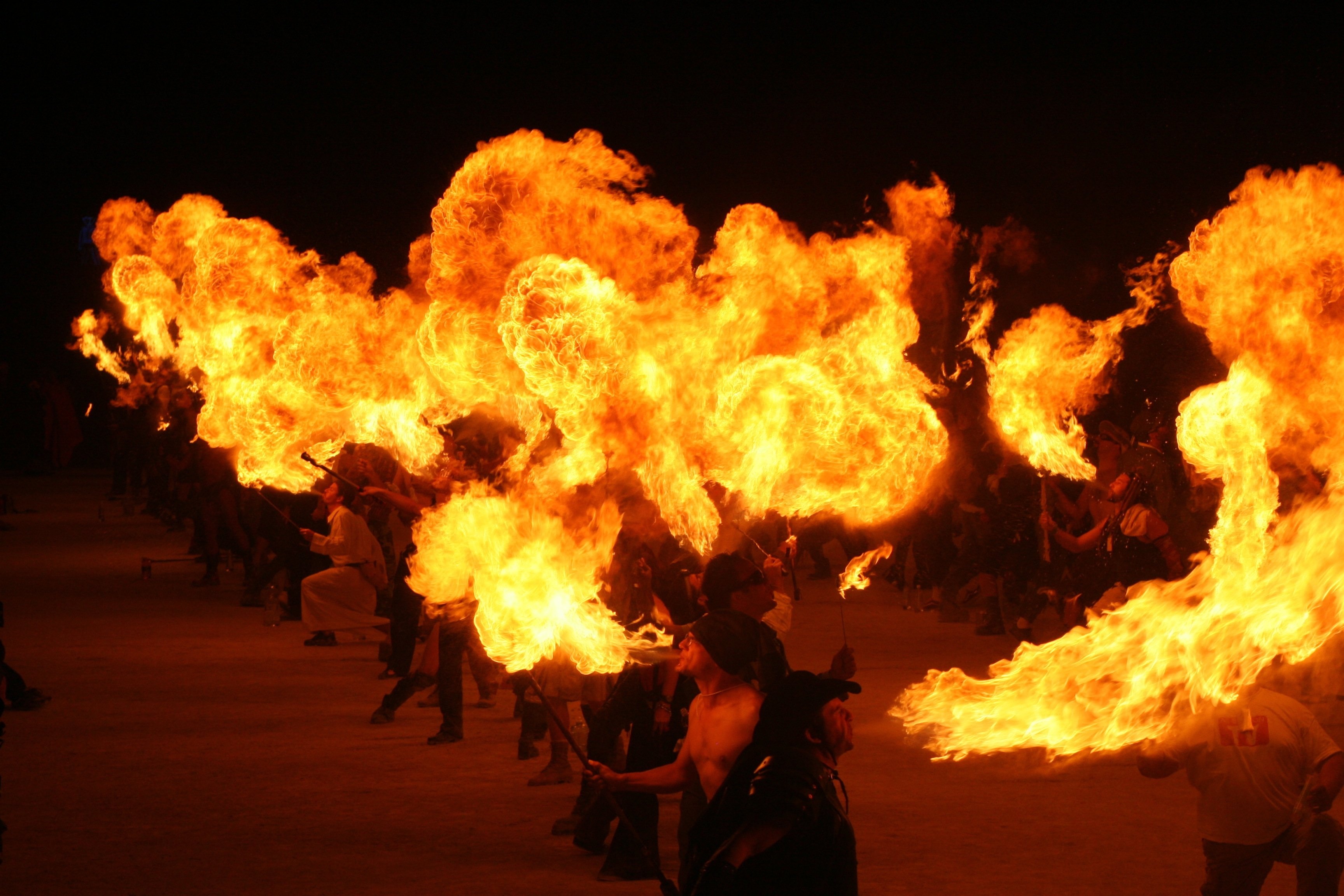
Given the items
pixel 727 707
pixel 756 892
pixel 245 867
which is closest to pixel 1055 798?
pixel 727 707

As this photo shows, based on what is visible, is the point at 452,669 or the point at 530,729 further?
the point at 452,669

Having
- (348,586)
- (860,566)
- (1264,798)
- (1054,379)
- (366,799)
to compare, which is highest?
(1054,379)

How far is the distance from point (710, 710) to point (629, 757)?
1953 millimetres

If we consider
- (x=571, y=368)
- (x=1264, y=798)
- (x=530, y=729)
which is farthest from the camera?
(x=571, y=368)

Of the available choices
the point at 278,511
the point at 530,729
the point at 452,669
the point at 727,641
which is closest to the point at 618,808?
the point at 727,641

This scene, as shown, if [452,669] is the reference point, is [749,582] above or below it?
above

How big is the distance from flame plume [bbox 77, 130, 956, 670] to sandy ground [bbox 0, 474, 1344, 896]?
1157mm

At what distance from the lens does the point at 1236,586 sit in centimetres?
615

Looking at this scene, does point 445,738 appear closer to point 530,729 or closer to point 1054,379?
point 530,729

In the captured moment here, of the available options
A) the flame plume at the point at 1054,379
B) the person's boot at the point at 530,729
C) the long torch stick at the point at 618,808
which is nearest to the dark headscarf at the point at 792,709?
the long torch stick at the point at 618,808

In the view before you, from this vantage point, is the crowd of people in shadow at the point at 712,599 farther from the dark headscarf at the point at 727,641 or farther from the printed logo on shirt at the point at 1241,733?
the printed logo on shirt at the point at 1241,733

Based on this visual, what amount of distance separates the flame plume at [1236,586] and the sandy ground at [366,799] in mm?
559

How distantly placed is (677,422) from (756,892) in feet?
26.2

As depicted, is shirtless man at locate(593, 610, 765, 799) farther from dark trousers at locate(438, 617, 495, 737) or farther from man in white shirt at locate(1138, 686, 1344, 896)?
dark trousers at locate(438, 617, 495, 737)
